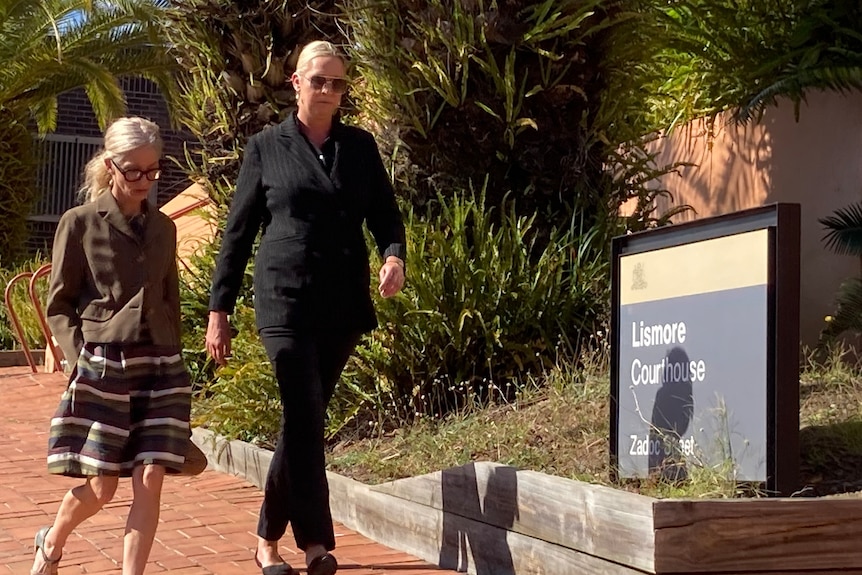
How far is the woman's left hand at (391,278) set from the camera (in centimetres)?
468

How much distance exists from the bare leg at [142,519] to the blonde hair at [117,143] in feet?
3.21

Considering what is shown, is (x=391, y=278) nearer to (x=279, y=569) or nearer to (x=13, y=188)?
(x=279, y=569)

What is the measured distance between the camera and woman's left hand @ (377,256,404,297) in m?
4.68

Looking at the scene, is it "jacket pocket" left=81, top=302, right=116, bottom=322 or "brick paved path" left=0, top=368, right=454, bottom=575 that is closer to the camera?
"jacket pocket" left=81, top=302, right=116, bottom=322

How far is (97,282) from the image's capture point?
4.49 meters

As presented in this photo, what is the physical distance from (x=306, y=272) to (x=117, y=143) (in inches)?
31.2

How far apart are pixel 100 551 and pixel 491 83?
10.5ft

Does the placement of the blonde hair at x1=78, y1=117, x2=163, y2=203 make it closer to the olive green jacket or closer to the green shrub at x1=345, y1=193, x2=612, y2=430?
the olive green jacket

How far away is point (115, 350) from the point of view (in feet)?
14.7

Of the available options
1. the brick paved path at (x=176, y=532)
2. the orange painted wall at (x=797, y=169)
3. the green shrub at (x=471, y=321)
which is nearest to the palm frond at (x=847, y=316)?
the orange painted wall at (x=797, y=169)

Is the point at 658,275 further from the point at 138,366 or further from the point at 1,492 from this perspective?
the point at 1,492

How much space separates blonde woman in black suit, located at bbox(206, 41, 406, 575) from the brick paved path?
17.3 inches

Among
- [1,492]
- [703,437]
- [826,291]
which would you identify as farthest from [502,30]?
[1,492]

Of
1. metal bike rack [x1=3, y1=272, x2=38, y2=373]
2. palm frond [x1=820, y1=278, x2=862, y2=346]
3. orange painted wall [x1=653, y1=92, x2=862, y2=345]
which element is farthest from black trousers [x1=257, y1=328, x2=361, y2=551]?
metal bike rack [x1=3, y1=272, x2=38, y2=373]
